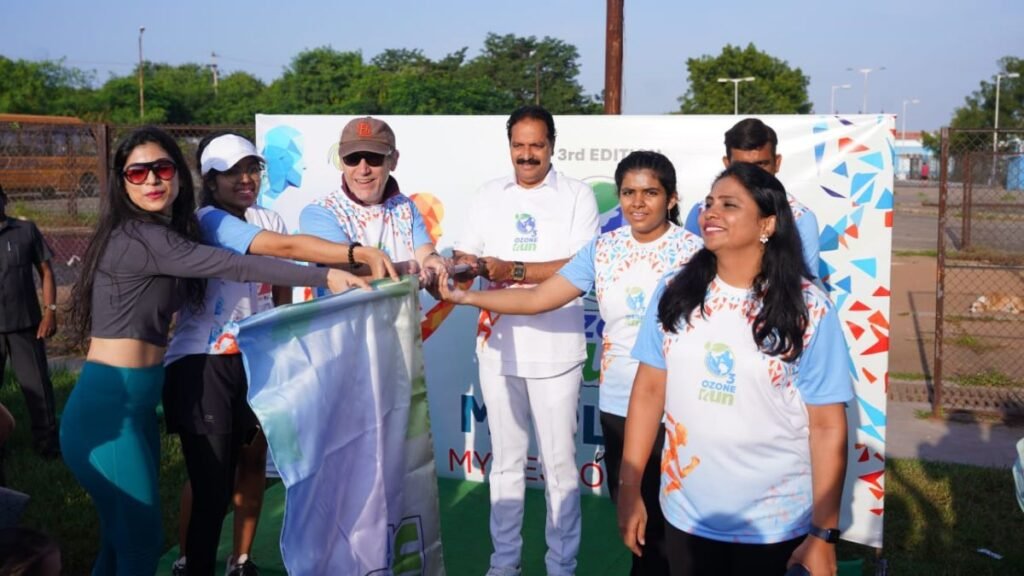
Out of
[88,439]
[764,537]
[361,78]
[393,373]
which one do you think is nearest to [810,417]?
[764,537]

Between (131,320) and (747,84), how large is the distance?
5948 cm

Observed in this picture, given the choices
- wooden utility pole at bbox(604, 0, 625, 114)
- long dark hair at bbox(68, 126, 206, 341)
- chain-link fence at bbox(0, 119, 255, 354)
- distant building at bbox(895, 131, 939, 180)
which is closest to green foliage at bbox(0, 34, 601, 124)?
distant building at bbox(895, 131, 939, 180)

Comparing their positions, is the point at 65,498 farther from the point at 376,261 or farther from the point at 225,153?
the point at 376,261

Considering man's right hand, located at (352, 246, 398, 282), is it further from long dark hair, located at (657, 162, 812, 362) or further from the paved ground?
the paved ground

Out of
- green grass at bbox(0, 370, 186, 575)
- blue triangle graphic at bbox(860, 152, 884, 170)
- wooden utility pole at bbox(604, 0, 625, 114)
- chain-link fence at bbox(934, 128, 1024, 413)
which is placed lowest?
green grass at bbox(0, 370, 186, 575)

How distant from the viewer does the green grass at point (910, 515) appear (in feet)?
15.4

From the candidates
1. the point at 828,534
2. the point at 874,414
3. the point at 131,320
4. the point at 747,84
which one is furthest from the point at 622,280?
the point at 747,84

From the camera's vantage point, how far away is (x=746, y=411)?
8.38 ft

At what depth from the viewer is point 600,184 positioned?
5457 millimetres

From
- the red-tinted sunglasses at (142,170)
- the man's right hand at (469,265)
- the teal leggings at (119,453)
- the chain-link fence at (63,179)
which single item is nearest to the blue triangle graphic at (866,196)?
the man's right hand at (469,265)

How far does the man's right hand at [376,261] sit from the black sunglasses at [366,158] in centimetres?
67

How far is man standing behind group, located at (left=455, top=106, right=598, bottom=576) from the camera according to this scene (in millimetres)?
4125

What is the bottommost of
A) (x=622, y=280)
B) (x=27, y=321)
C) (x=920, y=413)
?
(x=920, y=413)

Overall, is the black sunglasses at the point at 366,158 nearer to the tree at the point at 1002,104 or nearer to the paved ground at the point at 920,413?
the paved ground at the point at 920,413
